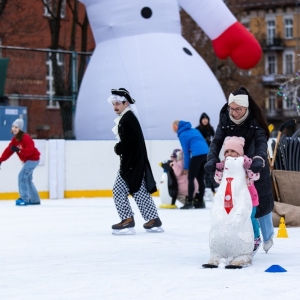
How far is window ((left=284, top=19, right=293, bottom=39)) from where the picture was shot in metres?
71.4

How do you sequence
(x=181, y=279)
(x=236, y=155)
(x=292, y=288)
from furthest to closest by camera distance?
1. (x=236, y=155)
2. (x=181, y=279)
3. (x=292, y=288)

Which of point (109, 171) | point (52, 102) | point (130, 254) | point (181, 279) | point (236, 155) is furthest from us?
point (52, 102)

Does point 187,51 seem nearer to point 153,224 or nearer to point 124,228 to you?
point 153,224

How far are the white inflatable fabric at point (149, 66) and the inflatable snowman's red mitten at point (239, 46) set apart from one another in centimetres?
25

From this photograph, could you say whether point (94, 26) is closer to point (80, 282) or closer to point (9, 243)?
point (9, 243)

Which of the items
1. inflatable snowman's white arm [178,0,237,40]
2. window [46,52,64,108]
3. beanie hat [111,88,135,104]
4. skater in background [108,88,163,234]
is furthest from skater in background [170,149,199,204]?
window [46,52,64,108]

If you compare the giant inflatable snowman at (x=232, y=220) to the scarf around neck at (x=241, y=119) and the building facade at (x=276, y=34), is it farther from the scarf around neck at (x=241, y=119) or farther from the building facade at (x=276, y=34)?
the building facade at (x=276, y=34)

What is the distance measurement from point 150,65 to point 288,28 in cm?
5378

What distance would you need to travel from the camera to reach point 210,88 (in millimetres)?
19750

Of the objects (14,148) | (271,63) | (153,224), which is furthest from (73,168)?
(271,63)

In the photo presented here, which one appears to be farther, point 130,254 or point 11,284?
point 130,254

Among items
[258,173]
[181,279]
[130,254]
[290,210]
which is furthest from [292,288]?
[290,210]

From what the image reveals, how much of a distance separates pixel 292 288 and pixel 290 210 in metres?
5.09

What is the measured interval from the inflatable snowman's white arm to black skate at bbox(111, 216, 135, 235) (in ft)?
28.8
